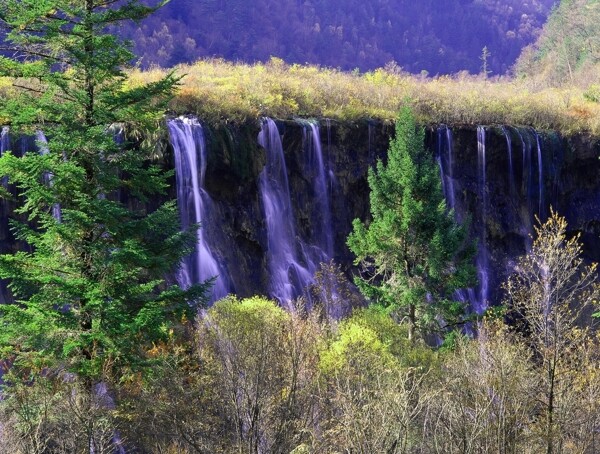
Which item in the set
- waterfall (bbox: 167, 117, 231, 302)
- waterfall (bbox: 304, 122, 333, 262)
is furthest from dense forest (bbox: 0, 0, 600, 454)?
waterfall (bbox: 304, 122, 333, 262)

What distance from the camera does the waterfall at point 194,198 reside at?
22.1 meters

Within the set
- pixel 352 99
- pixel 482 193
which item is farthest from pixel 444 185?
pixel 352 99

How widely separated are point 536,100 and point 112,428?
114 ft

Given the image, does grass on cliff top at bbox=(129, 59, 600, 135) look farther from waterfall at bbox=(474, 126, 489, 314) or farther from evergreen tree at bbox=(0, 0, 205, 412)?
evergreen tree at bbox=(0, 0, 205, 412)

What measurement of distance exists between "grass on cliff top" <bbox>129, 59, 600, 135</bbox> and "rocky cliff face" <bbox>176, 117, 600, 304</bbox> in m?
1.14

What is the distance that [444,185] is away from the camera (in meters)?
31.3

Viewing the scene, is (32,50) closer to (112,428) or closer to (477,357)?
(112,428)

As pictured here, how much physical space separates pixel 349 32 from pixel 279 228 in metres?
90.3

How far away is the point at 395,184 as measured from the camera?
18516 millimetres

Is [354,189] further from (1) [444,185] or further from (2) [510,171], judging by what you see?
(2) [510,171]

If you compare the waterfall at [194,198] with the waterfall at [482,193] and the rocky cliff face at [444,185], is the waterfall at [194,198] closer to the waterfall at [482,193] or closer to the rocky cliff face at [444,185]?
the rocky cliff face at [444,185]

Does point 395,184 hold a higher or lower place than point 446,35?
lower

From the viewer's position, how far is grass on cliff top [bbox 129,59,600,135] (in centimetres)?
2647

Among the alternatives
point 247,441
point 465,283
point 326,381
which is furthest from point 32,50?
point 465,283
